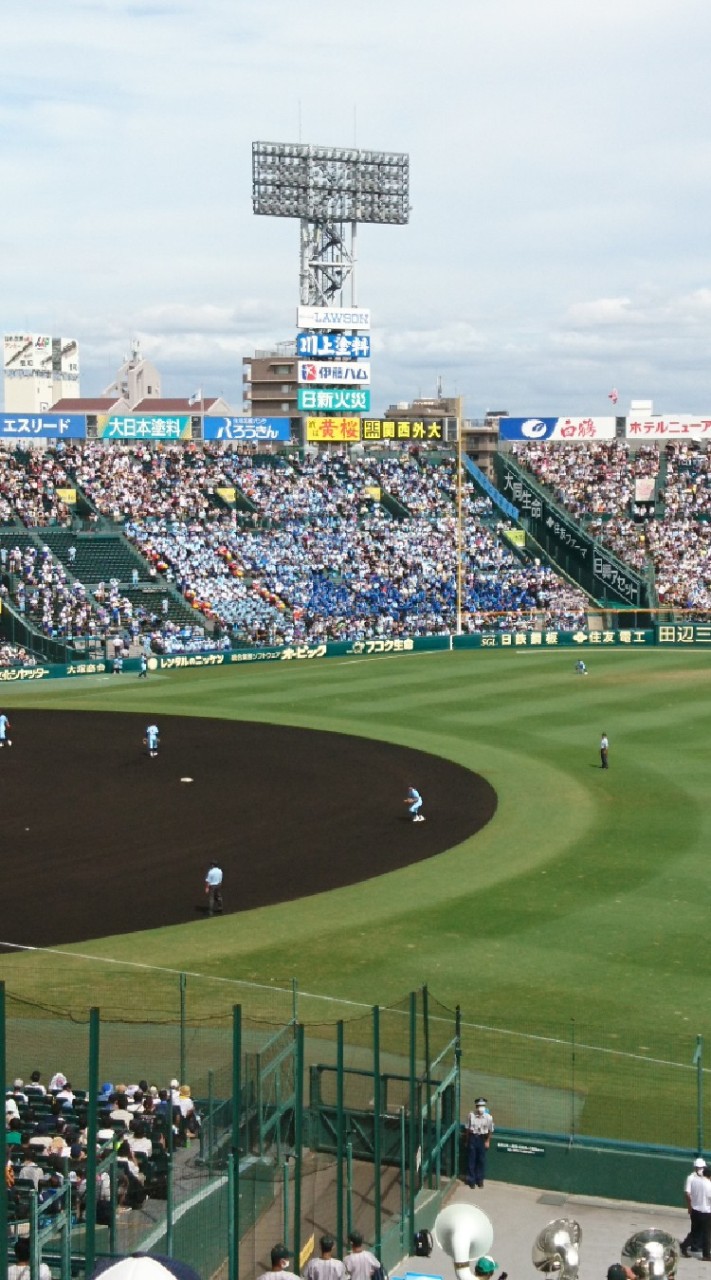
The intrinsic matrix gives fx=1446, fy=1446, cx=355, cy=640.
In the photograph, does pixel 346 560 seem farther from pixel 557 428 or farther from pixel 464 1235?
pixel 464 1235

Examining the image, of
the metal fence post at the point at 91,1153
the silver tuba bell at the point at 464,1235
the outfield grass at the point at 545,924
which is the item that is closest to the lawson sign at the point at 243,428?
the outfield grass at the point at 545,924

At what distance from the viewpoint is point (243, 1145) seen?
51.3 feet

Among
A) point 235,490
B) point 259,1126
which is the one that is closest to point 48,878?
point 259,1126

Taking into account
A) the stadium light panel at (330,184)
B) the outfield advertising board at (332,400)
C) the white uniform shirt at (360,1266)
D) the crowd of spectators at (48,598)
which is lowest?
the white uniform shirt at (360,1266)

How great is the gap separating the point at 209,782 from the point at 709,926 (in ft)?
58.7

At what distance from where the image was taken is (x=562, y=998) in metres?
24.2

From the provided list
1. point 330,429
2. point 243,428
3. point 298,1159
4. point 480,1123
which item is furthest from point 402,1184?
point 330,429

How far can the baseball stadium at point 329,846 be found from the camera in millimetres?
15766

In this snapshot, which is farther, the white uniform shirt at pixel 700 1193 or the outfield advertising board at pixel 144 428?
the outfield advertising board at pixel 144 428

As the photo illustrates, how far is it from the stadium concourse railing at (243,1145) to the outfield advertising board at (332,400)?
78.3 metres

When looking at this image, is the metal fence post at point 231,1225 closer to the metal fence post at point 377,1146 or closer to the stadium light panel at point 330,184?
the metal fence post at point 377,1146

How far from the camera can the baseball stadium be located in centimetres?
1577

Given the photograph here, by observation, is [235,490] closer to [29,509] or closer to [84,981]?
[29,509]

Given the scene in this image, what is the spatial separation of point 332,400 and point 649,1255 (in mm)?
89538
